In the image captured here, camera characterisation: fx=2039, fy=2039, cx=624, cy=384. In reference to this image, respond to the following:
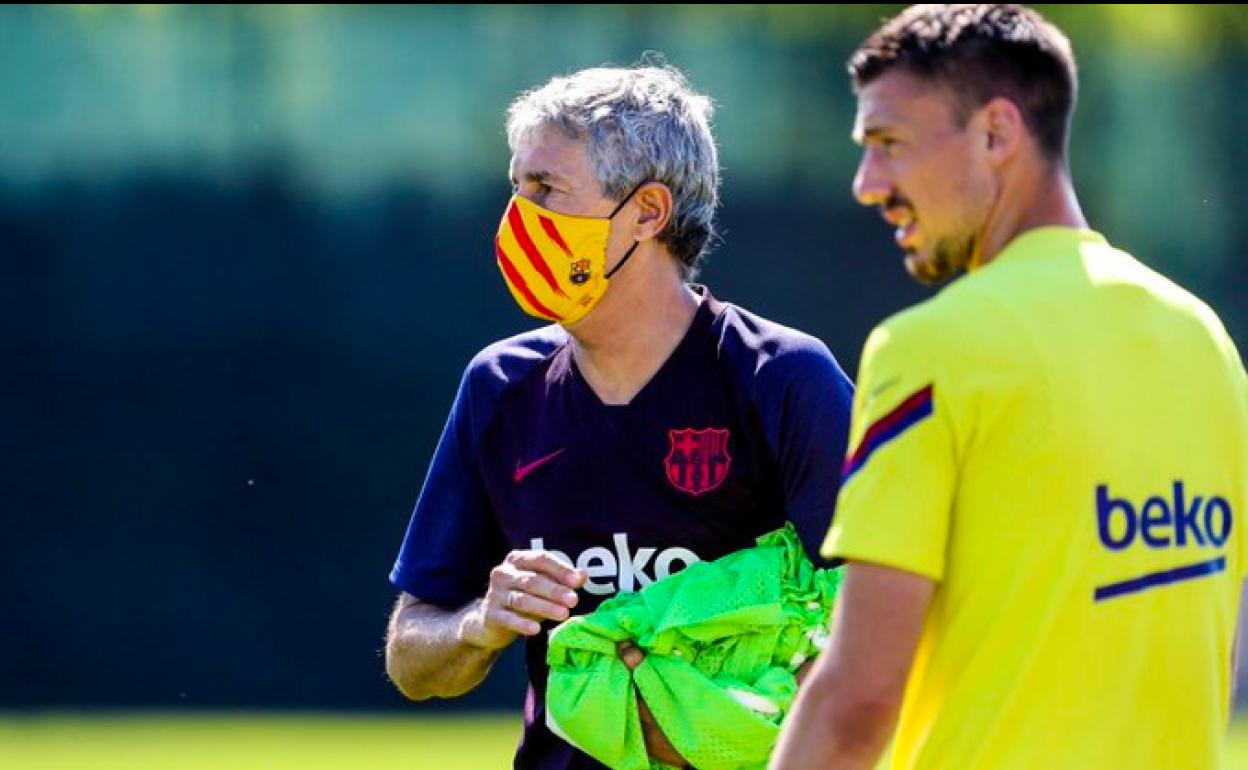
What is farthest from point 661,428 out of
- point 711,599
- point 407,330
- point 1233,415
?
point 407,330

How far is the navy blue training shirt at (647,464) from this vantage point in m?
3.47

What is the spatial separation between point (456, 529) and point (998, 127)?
5.04ft

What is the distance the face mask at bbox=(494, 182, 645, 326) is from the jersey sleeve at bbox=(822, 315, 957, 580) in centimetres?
131

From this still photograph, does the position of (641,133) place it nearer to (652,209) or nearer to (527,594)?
(652,209)

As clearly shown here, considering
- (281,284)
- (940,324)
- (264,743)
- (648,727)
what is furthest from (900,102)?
(281,284)

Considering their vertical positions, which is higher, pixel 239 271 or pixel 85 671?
pixel 239 271

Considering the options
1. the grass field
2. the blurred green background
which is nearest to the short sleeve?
the grass field

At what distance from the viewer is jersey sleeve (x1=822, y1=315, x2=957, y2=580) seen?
2416 millimetres

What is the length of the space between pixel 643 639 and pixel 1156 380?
1144 millimetres

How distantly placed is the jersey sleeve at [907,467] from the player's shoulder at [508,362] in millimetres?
1384

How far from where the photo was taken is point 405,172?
10523mm

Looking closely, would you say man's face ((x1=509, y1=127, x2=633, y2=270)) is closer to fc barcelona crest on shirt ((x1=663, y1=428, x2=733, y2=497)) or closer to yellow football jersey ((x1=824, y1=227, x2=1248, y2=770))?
fc barcelona crest on shirt ((x1=663, y1=428, x2=733, y2=497))

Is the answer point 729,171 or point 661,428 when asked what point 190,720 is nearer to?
point 729,171

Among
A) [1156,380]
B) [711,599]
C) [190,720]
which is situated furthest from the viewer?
[190,720]
